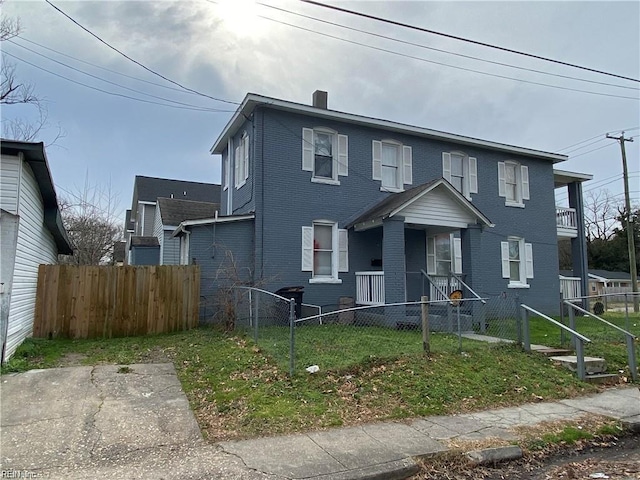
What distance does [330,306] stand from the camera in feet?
45.2

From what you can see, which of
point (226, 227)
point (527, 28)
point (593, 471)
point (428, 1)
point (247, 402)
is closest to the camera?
point (593, 471)

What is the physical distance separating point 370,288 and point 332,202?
10.1ft

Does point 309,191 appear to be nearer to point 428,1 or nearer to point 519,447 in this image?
point 428,1

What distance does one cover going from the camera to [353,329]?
11.6m

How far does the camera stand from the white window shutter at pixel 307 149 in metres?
14.1

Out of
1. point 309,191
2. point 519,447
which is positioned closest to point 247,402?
point 519,447

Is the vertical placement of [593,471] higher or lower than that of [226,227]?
lower

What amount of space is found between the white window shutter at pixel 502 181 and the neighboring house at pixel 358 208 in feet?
0.13

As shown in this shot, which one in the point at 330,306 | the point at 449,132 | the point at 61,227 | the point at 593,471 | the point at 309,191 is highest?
the point at 449,132

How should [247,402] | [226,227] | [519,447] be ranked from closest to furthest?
[519,447], [247,402], [226,227]

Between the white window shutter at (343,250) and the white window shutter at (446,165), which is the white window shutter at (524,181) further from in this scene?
the white window shutter at (343,250)

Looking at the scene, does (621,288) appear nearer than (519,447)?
No

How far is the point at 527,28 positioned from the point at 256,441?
10209mm

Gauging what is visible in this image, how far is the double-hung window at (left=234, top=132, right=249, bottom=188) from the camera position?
14622 mm
